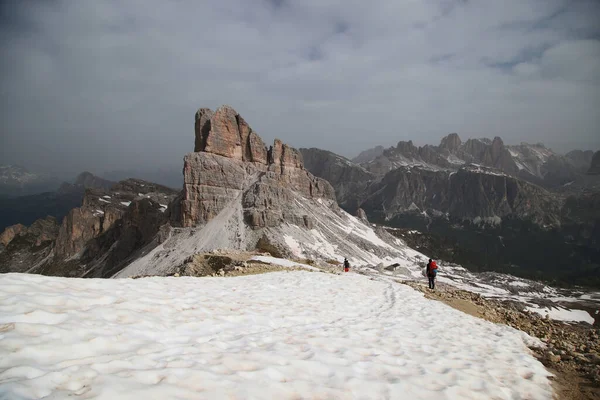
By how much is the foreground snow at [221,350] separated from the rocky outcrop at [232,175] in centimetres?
7896

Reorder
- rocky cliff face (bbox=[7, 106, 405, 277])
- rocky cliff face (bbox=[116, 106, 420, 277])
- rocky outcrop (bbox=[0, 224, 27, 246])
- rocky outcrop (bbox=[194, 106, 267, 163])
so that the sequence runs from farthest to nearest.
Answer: rocky outcrop (bbox=[0, 224, 27, 246])
rocky outcrop (bbox=[194, 106, 267, 163])
rocky cliff face (bbox=[7, 106, 405, 277])
rocky cliff face (bbox=[116, 106, 420, 277])

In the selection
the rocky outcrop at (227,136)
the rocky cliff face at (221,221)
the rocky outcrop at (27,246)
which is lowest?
the rocky outcrop at (27,246)

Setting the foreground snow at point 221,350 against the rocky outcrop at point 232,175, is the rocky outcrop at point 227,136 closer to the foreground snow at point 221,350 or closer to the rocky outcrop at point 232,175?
the rocky outcrop at point 232,175

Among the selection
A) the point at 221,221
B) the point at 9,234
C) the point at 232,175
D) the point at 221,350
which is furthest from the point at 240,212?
the point at 9,234

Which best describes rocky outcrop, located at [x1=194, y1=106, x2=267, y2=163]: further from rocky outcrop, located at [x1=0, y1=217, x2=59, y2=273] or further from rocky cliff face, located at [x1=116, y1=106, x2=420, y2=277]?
rocky outcrop, located at [x1=0, y1=217, x2=59, y2=273]

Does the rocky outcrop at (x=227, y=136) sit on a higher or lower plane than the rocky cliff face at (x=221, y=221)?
higher

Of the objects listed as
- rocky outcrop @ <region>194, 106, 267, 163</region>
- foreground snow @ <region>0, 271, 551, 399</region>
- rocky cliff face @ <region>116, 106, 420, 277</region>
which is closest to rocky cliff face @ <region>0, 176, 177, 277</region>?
rocky cliff face @ <region>116, 106, 420, 277</region>

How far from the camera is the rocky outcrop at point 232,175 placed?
9062 cm

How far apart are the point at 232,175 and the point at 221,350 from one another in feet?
318

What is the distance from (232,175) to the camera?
100 meters

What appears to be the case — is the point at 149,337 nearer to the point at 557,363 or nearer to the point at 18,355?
the point at 18,355

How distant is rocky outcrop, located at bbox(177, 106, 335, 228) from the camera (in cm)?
9062

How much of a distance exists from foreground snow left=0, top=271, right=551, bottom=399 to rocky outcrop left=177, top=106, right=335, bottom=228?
79.0m

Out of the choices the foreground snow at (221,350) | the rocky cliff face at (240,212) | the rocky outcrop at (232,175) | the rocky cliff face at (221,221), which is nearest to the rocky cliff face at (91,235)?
the rocky cliff face at (221,221)
